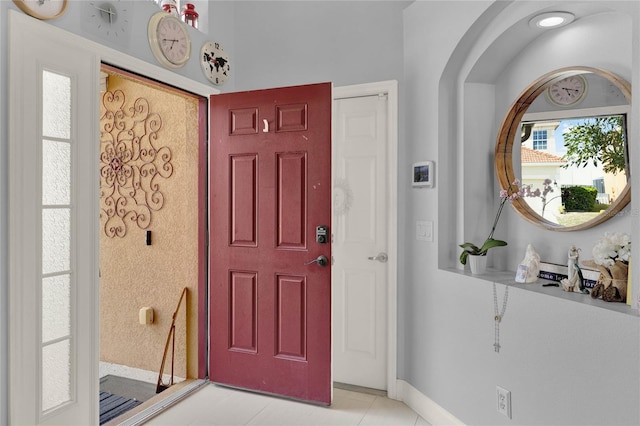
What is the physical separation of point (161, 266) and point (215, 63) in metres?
1.56

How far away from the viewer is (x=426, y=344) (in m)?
2.58

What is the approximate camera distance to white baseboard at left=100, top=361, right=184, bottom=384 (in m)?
3.23

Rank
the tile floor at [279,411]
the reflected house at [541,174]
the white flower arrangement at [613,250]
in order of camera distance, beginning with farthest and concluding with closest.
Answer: the tile floor at [279,411] → the reflected house at [541,174] → the white flower arrangement at [613,250]

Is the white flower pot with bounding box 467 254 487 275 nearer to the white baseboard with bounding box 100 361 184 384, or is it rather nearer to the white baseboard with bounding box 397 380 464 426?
the white baseboard with bounding box 397 380 464 426

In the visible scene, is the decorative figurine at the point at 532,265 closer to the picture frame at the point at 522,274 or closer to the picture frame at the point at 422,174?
the picture frame at the point at 522,274

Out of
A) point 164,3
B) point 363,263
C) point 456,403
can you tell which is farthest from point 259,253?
point 164,3

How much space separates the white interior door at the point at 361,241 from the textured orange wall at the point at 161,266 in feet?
3.39

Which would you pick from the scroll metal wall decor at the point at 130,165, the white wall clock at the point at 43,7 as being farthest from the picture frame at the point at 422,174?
the white wall clock at the point at 43,7

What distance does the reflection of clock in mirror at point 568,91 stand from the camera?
204 centimetres

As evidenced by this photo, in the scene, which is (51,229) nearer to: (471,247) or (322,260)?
(322,260)

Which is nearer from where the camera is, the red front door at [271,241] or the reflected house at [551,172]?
the reflected house at [551,172]

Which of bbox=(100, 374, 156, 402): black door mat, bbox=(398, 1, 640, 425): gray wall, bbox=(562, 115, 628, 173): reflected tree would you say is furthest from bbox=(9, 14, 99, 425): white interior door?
bbox=(562, 115, 628, 173): reflected tree

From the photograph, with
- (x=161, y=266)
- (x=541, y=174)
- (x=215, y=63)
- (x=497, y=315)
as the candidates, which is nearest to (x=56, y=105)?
(x=215, y=63)

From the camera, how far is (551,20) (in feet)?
6.52
